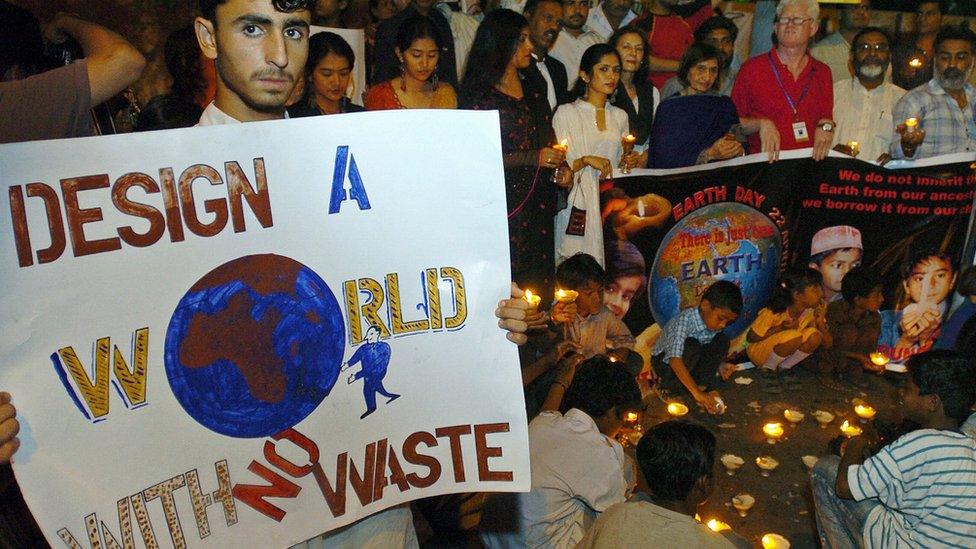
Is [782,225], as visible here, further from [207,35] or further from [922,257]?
[207,35]

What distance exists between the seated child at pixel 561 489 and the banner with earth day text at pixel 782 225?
212 cm

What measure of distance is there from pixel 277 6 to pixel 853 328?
4.61 metres

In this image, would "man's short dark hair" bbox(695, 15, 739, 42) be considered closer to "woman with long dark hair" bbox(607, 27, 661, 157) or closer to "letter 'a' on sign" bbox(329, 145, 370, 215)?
"woman with long dark hair" bbox(607, 27, 661, 157)

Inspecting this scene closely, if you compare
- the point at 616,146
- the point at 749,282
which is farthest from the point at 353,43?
the point at 749,282

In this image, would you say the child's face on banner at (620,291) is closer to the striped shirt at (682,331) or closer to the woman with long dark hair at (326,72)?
the striped shirt at (682,331)

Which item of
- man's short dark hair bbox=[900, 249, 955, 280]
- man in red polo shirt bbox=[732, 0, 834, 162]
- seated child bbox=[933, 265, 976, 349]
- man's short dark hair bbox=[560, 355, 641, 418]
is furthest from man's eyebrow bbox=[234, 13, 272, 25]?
seated child bbox=[933, 265, 976, 349]

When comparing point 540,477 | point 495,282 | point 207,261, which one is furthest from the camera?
point 540,477

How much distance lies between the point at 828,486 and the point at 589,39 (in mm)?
3622

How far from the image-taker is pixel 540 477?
287cm

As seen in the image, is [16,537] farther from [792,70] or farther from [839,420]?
[792,70]

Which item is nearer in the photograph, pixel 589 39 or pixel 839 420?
pixel 839 420

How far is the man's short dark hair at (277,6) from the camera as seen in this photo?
1929 mm

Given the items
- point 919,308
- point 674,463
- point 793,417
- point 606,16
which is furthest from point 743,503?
point 606,16

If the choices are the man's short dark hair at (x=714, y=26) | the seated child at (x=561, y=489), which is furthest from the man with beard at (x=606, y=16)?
the seated child at (x=561, y=489)
